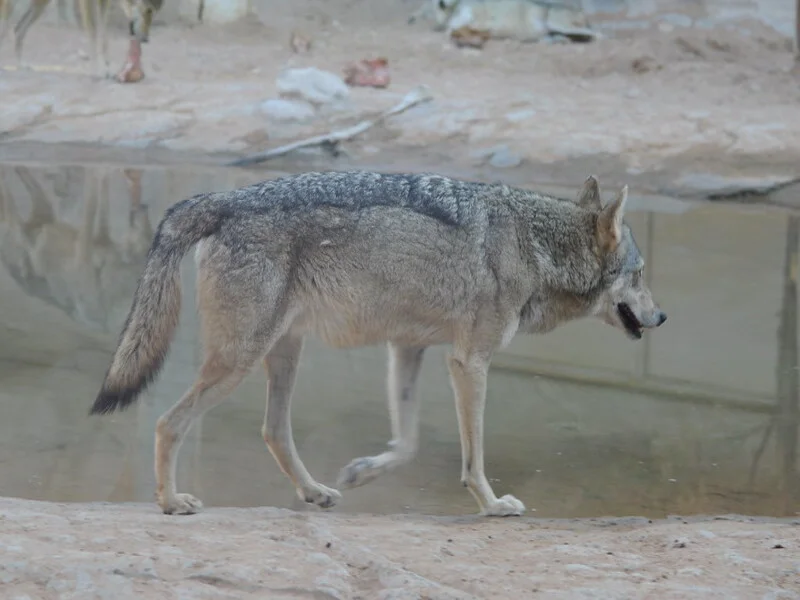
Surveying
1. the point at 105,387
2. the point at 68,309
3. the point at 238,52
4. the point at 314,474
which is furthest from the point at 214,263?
the point at 238,52

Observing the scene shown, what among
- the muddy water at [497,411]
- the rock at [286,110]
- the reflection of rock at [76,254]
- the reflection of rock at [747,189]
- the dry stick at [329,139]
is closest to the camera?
the muddy water at [497,411]

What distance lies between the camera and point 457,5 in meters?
16.8

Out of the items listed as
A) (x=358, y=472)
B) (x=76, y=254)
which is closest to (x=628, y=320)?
(x=358, y=472)

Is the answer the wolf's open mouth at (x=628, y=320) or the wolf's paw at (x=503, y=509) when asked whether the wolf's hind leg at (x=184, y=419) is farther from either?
the wolf's open mouth at (x=628, y=320)

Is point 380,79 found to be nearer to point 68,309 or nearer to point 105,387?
point 68,309

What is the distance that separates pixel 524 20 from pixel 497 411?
11.5 metres

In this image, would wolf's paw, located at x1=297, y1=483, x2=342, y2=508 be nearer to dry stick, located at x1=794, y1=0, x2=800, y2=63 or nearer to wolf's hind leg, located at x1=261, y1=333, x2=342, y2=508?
wolf's hind leg, located at x1=261, y1=333, x2=342, y2=508

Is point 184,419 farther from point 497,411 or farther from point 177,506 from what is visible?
point 497,411

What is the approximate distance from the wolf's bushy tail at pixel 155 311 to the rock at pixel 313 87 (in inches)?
350

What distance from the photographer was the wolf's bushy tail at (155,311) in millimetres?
4016

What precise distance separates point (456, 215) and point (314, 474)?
1240 mm

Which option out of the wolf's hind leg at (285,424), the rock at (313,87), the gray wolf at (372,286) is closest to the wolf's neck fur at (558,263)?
the gray wolf at (372,286)

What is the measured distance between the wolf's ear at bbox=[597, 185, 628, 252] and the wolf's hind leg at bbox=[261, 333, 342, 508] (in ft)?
3.89

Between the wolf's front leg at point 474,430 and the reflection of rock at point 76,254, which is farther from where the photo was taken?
the reflection of rock at point 76,254
